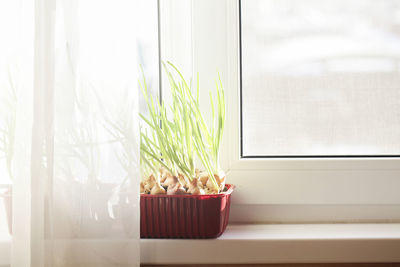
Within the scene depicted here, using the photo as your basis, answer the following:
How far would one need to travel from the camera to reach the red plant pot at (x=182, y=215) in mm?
802

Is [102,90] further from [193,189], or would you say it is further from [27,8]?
[193,189]

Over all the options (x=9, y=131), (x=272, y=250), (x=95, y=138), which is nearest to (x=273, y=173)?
(x=272, y=250)

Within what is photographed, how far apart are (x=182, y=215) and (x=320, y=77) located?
19.7 inches

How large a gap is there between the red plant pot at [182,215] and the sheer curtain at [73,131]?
0.41 feet

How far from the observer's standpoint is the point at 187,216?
0.81m

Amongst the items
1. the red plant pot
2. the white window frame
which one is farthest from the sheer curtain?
the white window frame

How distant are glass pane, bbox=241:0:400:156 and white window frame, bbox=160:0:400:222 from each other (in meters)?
0.04

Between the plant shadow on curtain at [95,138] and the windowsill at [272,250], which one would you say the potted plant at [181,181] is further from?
the plant shadow on curtain at [95,138]

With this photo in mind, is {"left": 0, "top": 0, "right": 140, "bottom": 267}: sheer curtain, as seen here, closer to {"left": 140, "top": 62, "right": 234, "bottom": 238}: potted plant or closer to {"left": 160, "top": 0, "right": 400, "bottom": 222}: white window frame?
{"left": 140, "top": 62, "right": 234, "bottom": 238}: potted plant

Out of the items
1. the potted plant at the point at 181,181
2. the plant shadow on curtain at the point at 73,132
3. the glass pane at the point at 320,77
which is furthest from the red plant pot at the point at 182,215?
the glass pane at the point at 320,77

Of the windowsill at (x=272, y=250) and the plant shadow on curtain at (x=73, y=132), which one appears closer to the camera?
the plant shadow on curtain at (x=73, y=132)

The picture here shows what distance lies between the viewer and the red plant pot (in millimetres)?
802

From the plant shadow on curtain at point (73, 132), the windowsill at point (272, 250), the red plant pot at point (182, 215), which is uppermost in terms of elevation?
the plant shadow on curtain at point (73, 132)

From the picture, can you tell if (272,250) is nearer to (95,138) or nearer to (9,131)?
(95,138)
